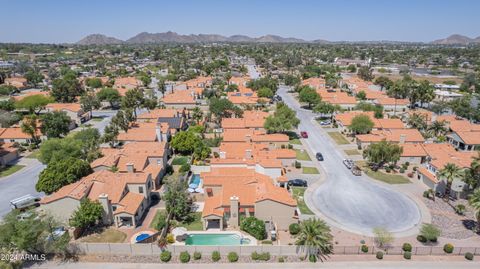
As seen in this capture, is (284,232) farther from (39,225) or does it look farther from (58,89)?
(58,89)

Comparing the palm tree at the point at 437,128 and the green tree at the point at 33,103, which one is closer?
the palm tree at the point at 437,128

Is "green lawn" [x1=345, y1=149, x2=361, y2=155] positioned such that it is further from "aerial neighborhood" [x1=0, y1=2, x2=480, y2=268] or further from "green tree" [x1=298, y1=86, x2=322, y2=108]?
"green tree" [x1=298, y1=86, x2=322, y2=108]

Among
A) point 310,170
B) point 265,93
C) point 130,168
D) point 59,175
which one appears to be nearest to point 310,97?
point 265,93

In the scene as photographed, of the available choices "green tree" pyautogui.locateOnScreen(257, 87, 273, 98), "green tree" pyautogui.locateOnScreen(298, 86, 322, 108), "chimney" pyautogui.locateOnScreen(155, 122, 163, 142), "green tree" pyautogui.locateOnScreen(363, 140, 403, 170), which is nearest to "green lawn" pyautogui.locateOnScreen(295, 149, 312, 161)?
"green tree" pyautogui.locateOnScreen(363, 140, 403, 170)

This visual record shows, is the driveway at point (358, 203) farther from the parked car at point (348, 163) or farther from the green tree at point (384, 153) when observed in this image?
the green tree at point (384, 153)

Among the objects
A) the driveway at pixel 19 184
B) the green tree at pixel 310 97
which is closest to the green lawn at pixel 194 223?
the driveway at pixel 19 184

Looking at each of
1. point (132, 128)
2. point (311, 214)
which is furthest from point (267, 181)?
point (132, 128)

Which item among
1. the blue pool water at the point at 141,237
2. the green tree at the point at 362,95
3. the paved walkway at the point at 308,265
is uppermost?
the green tree at the point at 362,95
